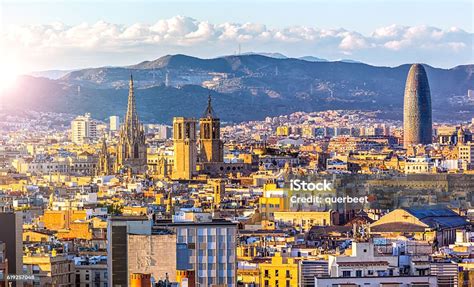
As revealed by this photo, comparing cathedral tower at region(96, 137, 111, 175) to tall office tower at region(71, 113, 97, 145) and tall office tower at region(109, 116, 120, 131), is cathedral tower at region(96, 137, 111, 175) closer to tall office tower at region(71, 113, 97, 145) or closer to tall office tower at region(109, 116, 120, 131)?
tall office tower at region(71, 113, 97, 145)

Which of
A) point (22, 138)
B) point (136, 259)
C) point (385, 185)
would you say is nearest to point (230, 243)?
point (136, 259)

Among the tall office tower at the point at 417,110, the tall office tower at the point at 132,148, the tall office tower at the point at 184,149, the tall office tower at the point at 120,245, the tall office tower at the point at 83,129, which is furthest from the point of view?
the tall office tower at the point at 83,129

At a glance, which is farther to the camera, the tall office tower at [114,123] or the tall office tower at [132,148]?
the tall office tower at [114,123]

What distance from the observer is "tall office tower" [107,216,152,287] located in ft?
90.8

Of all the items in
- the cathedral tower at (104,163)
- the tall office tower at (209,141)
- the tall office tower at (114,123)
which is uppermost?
the tall office tower at (114,123)

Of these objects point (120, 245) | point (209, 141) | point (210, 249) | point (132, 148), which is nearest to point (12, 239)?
point (120, 245)

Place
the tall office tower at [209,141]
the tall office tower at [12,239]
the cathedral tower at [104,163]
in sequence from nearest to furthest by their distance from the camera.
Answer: the tall office tower at [12,239] → the cathedral tower at [104,163] → the tall office tower at [209,141]

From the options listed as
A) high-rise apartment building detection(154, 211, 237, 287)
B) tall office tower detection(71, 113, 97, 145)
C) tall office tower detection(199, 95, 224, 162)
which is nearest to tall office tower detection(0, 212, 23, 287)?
high-rise apartment building detection(154, 211, 237, 287)

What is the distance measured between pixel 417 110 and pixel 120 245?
455ft

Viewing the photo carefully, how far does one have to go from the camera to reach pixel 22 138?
155250mm

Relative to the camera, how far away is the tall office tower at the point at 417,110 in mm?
159000

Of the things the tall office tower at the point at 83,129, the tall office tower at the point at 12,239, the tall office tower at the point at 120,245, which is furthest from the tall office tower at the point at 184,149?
the tall office tower at the point at 83,129

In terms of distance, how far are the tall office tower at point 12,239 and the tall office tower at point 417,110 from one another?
126m

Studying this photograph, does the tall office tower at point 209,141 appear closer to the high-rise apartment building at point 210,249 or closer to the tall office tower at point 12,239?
the high-rise apartment building at point 210,249
